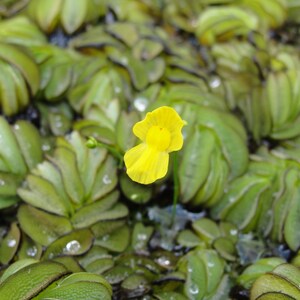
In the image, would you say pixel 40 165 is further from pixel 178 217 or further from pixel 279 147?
pixel 279 147

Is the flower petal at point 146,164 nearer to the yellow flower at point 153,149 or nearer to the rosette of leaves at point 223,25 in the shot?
the yellow flower at point 153,149

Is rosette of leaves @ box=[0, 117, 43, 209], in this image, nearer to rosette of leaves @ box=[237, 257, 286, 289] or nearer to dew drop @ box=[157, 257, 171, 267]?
dew drop @ box=[157, 257, 171, 267]

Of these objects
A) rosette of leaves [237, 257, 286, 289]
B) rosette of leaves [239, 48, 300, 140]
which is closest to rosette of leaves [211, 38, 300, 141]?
rosette of leaves [239, 48, 300, 140]

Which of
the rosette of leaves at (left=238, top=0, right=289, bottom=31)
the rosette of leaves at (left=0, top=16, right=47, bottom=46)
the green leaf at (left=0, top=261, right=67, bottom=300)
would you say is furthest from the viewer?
the rosette of leaves at (left=238, top=0, right=289, bottom=31)

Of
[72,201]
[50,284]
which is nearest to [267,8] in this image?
[72,201]

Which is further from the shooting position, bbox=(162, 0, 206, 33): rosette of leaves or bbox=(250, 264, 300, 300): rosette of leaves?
bbox=(162, 0, 206, 33): rosette of leaves
